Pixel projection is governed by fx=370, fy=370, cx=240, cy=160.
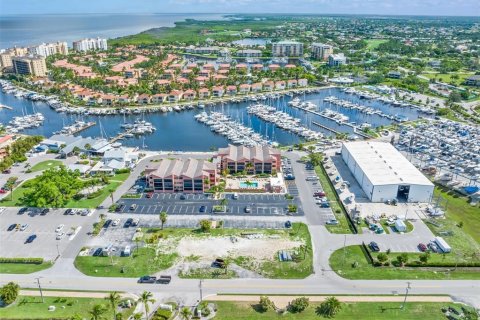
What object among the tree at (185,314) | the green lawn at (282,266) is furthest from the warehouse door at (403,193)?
the tree at (185,314)

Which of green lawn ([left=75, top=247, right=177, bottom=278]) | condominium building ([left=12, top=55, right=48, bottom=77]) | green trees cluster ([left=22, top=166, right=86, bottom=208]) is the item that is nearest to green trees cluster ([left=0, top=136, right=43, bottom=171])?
green trees cluster ([left=22, top=166, right=86, bottom=208])

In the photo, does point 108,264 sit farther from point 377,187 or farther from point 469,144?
point 469,144

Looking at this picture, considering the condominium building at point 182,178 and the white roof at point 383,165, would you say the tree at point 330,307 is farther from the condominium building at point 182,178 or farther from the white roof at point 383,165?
the condominium building at point 182,178

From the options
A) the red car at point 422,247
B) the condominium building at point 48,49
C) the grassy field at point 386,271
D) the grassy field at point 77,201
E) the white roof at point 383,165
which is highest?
the condominium building at point 48,49

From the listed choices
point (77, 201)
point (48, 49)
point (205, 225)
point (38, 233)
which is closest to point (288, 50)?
point (48, 49)

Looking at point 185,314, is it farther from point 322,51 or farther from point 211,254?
point 322,51

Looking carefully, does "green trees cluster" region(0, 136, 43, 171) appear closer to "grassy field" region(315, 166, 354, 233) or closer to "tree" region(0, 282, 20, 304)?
"tree" region(0, 282, 20, 304)

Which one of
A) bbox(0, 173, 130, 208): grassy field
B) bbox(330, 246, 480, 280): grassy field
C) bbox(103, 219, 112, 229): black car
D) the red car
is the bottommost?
bbox(330, 246, 480, 280): grassy field
